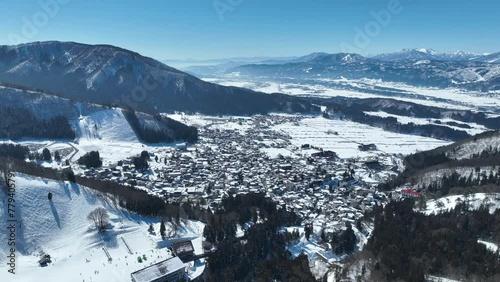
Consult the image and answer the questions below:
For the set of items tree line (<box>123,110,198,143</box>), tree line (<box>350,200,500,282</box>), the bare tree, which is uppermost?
tree line (<box>123,110,198,143</box>)

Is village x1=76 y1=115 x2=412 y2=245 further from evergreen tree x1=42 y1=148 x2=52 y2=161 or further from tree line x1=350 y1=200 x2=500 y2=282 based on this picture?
evergreen tree x1=42 y1=148 x2=52 y2=161

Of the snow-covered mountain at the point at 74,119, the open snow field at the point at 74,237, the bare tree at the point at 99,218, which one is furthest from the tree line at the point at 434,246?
the snow-covered mountain at the point at 74,119

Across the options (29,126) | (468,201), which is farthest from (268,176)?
(29,126)

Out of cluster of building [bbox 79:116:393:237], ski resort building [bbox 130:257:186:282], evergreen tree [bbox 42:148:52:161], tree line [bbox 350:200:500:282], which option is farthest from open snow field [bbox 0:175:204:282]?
evergreen tree [bbox 42:148:52:161]

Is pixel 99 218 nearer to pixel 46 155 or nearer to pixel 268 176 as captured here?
pixel 268 176

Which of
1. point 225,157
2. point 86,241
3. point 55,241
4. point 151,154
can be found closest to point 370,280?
point 86,241

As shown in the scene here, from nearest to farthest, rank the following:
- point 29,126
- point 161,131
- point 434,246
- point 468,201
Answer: point 434,246 → point 468,201 → point 29,126 → point 161,131

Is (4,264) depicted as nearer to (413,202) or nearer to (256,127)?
(413,202)
